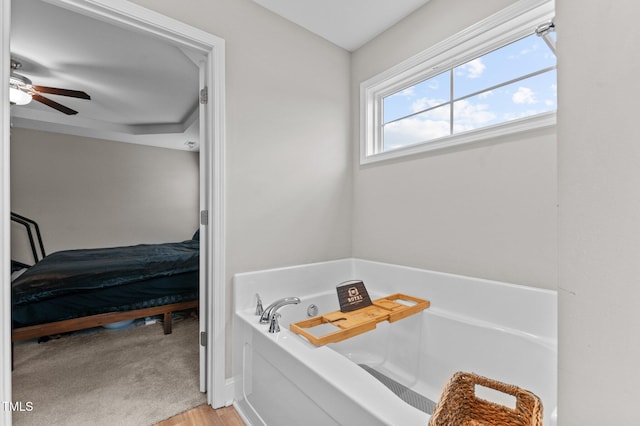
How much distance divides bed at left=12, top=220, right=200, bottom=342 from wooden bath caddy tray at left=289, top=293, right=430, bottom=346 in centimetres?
184

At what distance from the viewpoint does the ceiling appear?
1.87m

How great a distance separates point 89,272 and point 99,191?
2.75 metres

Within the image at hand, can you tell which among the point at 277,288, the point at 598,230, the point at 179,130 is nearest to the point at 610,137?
the point at 598,230

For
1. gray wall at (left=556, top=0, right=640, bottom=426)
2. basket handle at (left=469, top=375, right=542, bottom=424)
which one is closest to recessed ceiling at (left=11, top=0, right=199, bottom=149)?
gray wall at (left=556, top=0, right=640, bottom=426)

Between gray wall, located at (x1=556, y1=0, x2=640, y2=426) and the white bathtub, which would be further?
the white bathtub

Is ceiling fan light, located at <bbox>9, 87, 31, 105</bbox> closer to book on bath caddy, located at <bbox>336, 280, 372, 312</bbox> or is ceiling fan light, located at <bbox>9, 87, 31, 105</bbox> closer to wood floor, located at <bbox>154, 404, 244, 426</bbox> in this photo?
wood floor, located at <bbox>154, 404, 244, 426</bbox>

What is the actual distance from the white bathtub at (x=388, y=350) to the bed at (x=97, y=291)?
4.73 feet

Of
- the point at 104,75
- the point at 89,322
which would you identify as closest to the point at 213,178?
the point at 89,322

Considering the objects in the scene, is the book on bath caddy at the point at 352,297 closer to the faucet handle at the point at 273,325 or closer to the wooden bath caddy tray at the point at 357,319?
the wooden bath caddy tray at the point at 357,319

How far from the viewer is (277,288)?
1849 millimetres

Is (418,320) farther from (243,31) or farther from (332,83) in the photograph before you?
(243,31)

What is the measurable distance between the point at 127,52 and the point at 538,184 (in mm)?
3140

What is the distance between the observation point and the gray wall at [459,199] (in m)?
1.39

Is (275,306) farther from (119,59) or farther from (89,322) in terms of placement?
(119,59)
